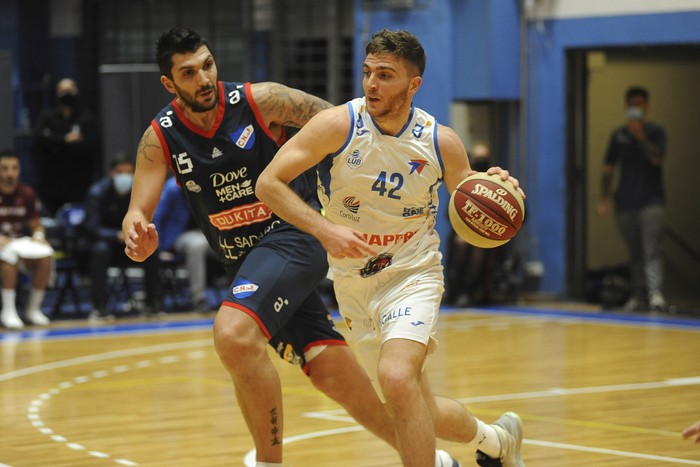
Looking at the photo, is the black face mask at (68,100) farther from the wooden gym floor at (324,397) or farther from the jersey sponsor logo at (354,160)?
the jersey sponsor logo at (354,160)

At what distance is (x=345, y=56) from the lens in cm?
1617

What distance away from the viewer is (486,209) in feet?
17.0

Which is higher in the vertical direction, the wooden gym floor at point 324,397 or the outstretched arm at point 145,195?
the outstretched arm at point 145,195

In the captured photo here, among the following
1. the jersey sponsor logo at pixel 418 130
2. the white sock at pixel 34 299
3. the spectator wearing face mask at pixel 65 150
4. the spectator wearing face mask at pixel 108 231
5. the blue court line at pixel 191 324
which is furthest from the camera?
the spectator wearing face mask at pixel 65 150

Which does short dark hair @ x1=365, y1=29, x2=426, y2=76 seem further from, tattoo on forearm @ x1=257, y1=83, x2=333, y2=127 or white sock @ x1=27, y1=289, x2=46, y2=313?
white sock @ x1=27, y1=289, x2=46, y2=313

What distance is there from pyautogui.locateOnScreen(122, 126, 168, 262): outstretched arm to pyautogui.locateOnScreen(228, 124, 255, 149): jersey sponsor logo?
34 cm

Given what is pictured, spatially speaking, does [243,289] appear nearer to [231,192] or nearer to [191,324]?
[231,192]

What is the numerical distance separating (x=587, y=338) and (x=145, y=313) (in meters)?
4.91

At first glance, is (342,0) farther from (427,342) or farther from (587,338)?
(427,342)

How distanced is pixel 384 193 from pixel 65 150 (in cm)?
1204

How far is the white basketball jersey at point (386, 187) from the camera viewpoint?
5188 millimetres

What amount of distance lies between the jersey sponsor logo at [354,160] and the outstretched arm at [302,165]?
65 mm

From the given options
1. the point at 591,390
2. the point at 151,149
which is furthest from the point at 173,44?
the point at 591,390

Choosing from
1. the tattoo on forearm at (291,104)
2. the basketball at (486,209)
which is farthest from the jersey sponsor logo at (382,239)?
the tattoo on forearm at (291,104)
